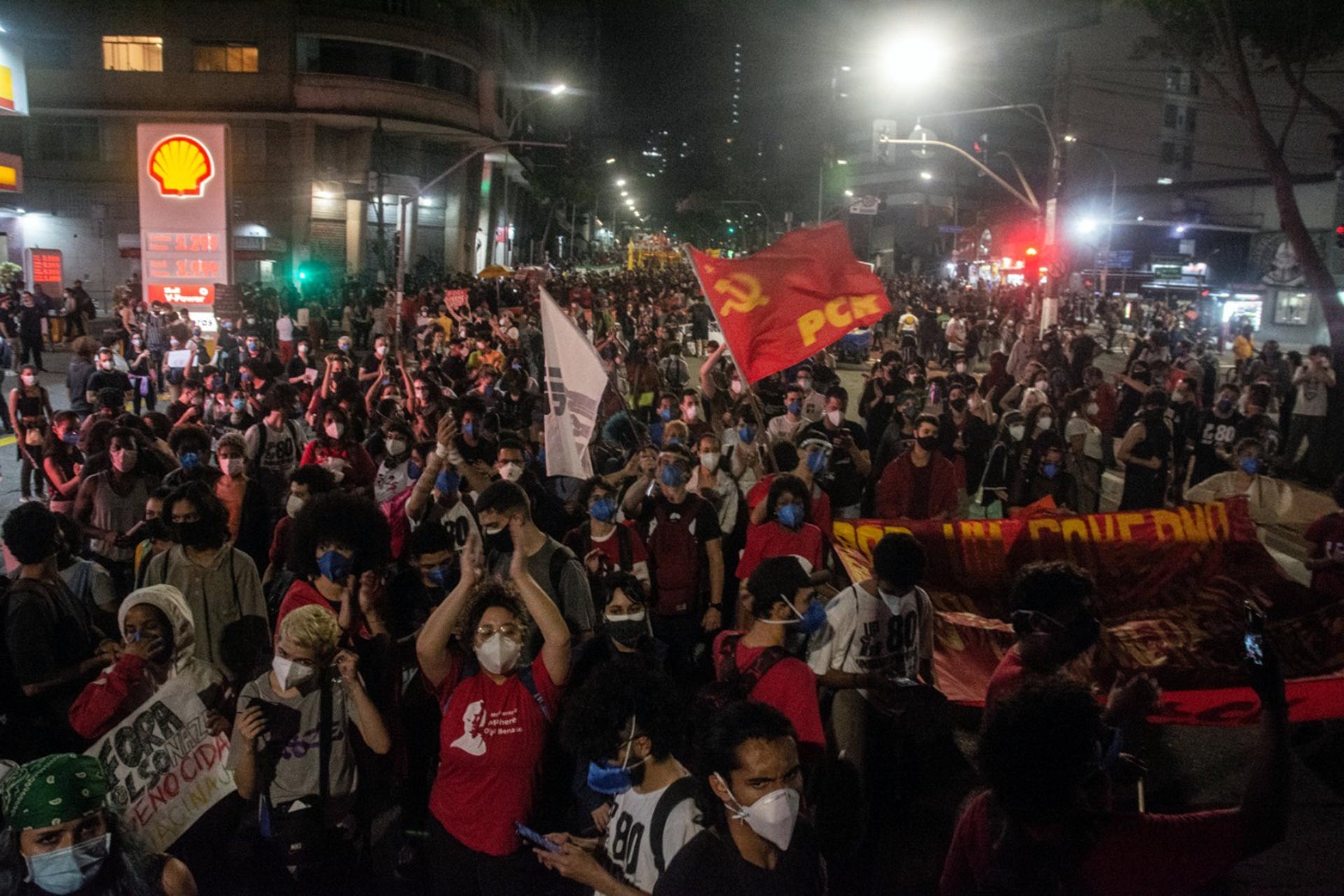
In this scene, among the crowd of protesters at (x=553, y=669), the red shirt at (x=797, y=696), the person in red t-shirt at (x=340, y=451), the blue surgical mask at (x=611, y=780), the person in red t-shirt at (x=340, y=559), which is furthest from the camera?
the person in red t-shirt at (x=340, y=451)

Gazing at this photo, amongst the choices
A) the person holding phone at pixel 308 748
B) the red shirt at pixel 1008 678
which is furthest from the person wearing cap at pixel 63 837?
the red shirt at pixel 1008 678

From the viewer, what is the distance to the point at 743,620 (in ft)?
19.0

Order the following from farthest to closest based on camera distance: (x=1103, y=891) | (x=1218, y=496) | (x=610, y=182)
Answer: (x=610, y=182) < (x=1218, y=496) < (x=1103, y=891)

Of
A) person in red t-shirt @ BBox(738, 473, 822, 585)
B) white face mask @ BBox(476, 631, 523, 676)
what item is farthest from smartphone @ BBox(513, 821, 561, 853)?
person in red t-shirt @ BBox(738, 473, 822, 585)

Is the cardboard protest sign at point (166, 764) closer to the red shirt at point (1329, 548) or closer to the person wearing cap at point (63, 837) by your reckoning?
the person wearing cap at point (63, 837)

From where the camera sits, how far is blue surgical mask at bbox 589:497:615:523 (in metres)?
5.97

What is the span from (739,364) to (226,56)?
45.4m

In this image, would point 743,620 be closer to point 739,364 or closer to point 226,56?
point 739,364

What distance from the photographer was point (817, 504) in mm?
7031

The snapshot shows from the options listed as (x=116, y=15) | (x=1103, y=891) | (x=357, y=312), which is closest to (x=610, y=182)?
(x=116, y=15)

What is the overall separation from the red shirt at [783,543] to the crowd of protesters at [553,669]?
0.02m

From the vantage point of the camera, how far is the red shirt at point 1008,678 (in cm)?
402

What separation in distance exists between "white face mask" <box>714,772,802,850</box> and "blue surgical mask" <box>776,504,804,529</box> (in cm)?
317

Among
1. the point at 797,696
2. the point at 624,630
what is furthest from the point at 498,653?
the point at 797,696
